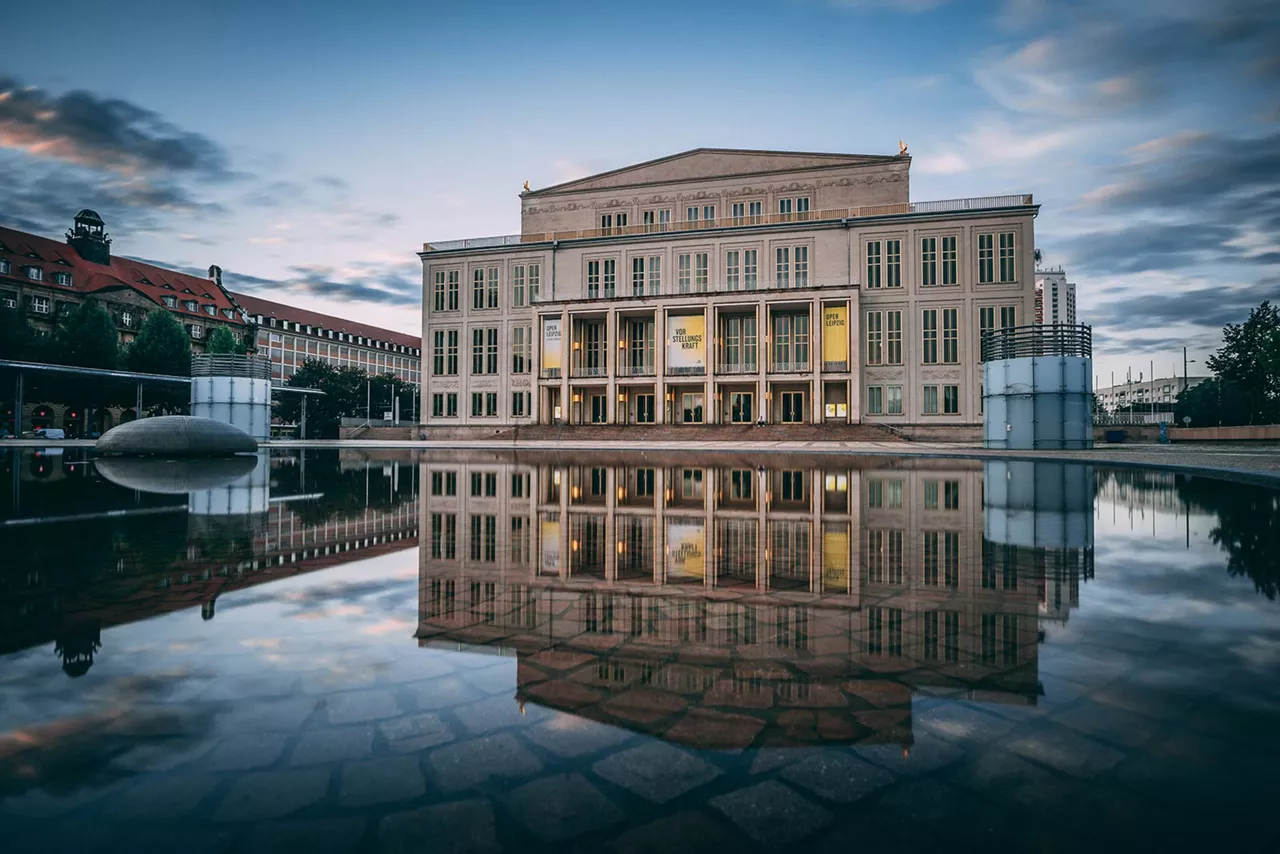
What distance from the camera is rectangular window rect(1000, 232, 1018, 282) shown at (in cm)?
5041

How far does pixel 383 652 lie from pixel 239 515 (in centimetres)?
751

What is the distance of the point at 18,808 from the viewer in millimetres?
2436

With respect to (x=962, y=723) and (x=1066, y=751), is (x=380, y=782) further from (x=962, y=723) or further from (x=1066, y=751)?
(x=1066, y=751)

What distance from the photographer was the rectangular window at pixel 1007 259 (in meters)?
50.4

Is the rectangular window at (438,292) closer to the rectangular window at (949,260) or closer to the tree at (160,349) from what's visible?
the tree at (160,349)

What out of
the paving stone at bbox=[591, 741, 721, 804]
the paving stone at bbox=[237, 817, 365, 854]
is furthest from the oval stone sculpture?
the paving stone at bbox=[591, 741, 721, 804]

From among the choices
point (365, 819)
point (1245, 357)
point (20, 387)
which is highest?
point (1245, 357)

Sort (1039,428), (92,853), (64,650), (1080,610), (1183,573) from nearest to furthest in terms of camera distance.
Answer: (92,853)
(64,650)
(1080,610)
(1183,573)
(1039,428)

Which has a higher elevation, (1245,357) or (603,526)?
(1245,357)

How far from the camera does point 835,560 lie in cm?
696

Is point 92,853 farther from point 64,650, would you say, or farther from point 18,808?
point 64,650

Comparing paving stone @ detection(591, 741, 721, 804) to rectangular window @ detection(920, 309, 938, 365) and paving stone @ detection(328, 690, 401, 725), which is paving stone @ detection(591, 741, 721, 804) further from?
rectangular window @ detection(920, 309, 938, 365)

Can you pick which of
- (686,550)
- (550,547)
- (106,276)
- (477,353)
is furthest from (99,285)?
(686,550)

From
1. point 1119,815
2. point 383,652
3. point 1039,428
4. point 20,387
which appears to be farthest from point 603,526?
point 20,387
